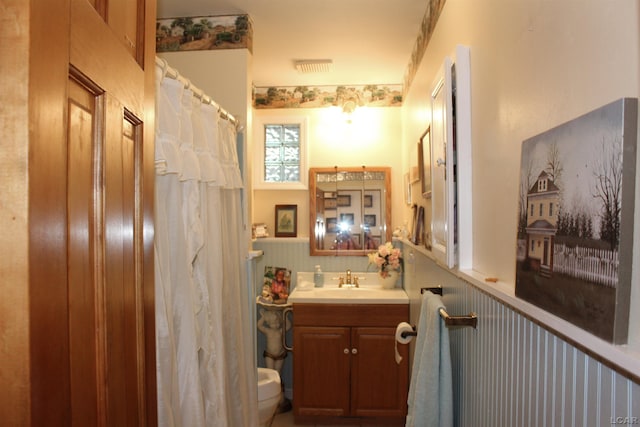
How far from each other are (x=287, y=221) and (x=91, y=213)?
2.87 meters

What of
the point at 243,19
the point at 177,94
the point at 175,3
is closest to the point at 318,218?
the point at 243,19

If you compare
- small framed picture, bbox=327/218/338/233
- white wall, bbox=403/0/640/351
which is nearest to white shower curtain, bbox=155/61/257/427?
white wall, bbox=403/0/640/351

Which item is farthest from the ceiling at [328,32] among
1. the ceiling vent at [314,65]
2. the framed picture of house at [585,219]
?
the framed picture of house at [585,219]

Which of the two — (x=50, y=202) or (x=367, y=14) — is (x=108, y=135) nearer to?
(x=50, y=202)

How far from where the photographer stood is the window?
11.5 feet

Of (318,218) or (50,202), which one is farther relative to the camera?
(318,218)

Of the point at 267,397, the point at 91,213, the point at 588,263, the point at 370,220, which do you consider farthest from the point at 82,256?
the point at 370,220

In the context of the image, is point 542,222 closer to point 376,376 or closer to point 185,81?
point 185,81

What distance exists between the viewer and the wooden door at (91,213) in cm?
50

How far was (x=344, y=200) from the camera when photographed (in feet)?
11.3

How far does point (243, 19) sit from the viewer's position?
249 cm

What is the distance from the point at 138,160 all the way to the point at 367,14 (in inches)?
77.5

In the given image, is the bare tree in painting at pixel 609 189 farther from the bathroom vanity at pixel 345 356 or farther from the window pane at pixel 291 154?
the window pane at pixel 291 154

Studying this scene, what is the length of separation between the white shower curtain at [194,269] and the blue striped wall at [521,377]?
0.95m
